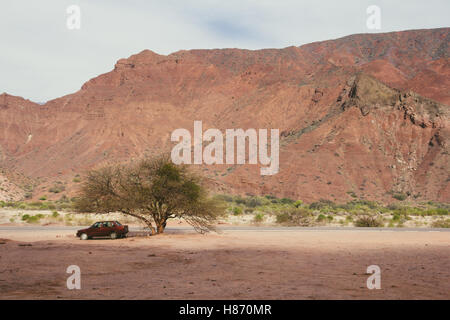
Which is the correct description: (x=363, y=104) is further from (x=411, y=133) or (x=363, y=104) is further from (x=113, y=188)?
(x=113, y=188)

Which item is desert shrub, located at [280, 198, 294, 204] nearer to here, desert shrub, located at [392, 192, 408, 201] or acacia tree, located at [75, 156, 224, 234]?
desert shrub, located at [392, 192, 408, 201]

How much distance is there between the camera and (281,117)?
301 feet

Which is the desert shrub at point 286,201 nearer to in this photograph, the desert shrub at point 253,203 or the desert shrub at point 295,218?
the desert shrub at point 253,203

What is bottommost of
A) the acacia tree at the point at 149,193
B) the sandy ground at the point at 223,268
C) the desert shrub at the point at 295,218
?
the desert shrub at the point at 295,218

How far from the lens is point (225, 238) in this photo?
23.8 m

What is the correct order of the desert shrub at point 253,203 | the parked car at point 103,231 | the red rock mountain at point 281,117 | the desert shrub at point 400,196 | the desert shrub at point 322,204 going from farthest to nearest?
the red rock mountain at point 281,117 < the desert shrub at point 400,196 < the desert shrub at point 253,203 < the desert shrub at point 322,204 < the parked car at point 103,231

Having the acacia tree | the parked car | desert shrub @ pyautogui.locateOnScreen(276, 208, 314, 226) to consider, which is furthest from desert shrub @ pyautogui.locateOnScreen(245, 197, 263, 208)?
the parked car

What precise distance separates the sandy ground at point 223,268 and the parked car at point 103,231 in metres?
0.56

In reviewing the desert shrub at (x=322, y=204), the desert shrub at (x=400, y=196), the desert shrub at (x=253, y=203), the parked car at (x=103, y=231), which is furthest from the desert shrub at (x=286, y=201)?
the parked car at (x=103, y=231)

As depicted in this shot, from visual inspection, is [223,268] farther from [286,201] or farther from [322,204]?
A: [286,201]

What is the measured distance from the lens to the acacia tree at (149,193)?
79.3 ft

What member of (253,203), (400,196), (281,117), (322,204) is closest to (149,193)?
(253,203)

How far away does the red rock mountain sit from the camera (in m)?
69.9
